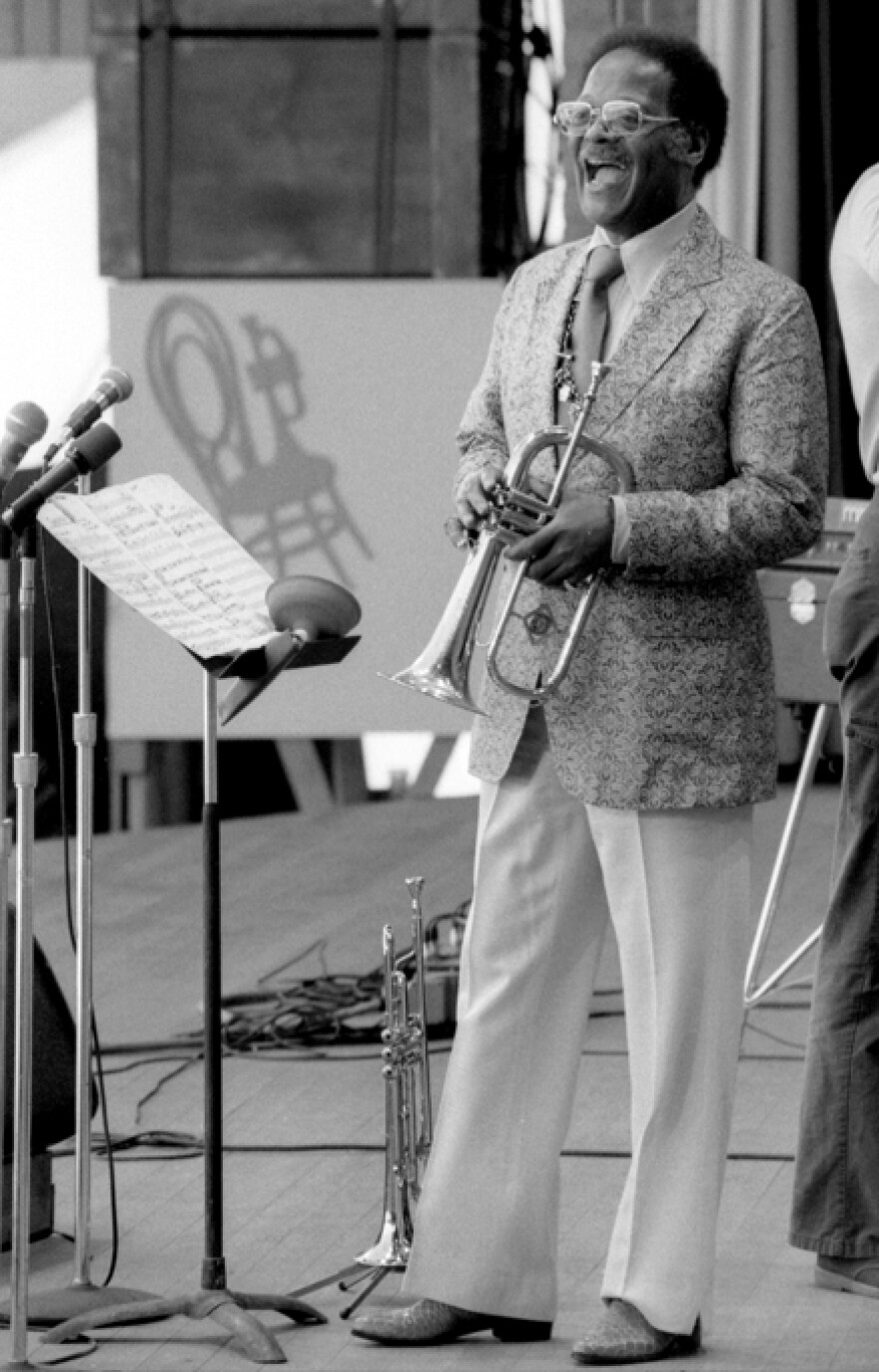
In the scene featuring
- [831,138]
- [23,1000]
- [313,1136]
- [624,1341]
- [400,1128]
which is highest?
[831,138]

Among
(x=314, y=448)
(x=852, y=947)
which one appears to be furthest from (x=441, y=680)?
(x=314, y=448)

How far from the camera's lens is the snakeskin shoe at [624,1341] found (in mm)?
3248

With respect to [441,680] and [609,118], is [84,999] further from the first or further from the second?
[609,118]

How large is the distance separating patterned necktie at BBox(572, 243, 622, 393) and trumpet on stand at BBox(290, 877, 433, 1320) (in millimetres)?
921

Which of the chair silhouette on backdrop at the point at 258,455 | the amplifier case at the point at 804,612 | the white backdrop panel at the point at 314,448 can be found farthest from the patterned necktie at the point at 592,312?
the chair silhouette on backdrop at the point at 258,455

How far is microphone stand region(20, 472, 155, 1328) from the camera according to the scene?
3.42 m

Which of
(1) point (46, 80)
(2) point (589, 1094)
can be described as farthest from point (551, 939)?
(1) point (46, 80)

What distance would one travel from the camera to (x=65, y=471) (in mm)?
3197

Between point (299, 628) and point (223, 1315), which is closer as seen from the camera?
point (299, 628)

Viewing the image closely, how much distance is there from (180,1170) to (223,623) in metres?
1.60

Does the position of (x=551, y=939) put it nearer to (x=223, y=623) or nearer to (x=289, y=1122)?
(x=223, y=623)

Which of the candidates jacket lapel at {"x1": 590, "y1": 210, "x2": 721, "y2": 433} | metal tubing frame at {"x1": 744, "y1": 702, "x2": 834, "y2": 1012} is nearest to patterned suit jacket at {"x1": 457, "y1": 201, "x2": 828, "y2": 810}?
jacket lapel at {"x1": 590, "y1": 210, "x2": 721, "y2": 433}

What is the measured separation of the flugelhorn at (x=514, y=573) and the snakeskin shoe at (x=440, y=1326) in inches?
33.5

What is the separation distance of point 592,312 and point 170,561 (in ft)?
2.19
